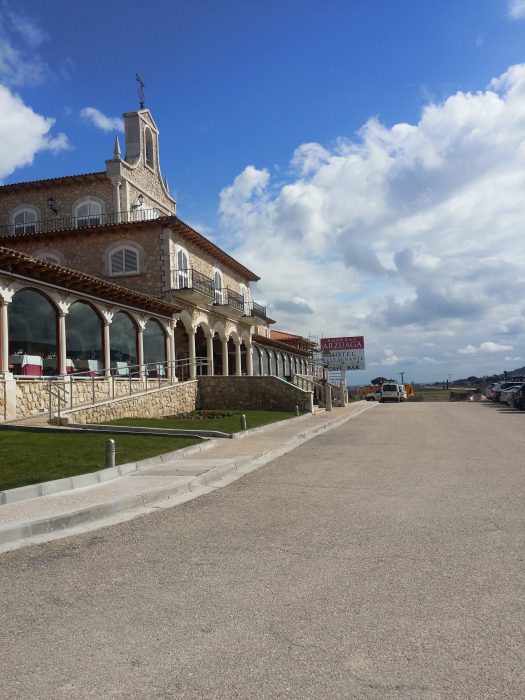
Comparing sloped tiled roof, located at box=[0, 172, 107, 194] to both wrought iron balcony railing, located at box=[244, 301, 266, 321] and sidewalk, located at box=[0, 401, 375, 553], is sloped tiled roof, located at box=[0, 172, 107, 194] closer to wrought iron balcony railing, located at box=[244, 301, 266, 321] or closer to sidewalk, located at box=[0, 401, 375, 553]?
wrought iron balcony railing, located at box=[244, 301, 266, 321]

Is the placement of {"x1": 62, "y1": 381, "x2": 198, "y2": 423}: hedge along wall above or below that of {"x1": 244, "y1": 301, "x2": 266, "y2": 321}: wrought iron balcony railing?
below

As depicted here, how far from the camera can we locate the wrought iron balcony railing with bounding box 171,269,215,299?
1220 inches

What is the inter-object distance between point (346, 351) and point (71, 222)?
43.7 m

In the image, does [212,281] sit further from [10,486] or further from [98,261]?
[10,486]

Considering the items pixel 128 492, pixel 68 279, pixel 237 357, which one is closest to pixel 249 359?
pixel 237 357

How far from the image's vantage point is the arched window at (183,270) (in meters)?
31.4

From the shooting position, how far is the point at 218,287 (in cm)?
3756

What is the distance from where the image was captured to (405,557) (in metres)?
5.30

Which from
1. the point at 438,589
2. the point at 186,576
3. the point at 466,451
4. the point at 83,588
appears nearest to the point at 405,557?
the point at 438,589

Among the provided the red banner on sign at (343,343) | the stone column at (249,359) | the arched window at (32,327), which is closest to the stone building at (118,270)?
the arched window at (32,327)

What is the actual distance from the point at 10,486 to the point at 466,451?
9028 millimetres

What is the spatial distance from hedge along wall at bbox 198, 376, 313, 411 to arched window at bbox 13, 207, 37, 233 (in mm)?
13295

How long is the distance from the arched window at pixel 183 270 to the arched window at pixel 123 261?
2.18m

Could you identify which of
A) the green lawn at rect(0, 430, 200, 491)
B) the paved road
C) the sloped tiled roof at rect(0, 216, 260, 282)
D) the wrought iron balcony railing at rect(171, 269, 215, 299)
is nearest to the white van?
the wrought iron balcony railing at rect(171, 269, 215, 299)
